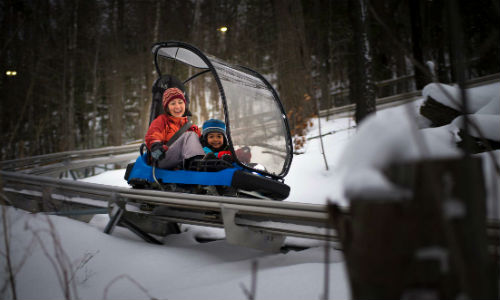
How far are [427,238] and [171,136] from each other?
3.78m

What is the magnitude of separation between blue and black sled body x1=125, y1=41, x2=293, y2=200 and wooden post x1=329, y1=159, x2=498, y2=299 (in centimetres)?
264

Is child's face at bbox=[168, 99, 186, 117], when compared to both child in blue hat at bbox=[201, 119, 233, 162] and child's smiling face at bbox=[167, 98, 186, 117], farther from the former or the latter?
child in blue hat at bbox=[201, 119, 233, 162]

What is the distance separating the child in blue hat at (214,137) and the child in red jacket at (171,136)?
30 centimetres

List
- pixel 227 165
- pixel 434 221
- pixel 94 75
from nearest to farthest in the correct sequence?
pixel 434 221
pixel 227 165
pixel 94 75

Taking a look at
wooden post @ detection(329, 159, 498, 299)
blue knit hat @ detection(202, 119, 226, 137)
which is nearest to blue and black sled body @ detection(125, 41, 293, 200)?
blue knit hat @ detection(202, 119, 226, 137)

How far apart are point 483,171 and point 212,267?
233cm

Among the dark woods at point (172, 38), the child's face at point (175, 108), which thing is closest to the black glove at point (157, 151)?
the child's face at point (175, 108)

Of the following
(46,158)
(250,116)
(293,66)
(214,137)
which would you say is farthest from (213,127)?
(293,66)

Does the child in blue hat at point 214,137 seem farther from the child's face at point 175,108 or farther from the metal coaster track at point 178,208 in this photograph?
the metal coaster track at point 178,208

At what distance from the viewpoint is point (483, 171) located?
774 millimetres

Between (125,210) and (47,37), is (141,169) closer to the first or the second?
(125,210)

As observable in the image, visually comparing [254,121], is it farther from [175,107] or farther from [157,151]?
[157,151]

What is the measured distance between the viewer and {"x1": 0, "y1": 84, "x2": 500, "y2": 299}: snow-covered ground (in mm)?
728

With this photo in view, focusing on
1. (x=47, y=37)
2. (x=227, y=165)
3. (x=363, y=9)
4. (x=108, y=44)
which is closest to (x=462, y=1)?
(x=363, y=9)
